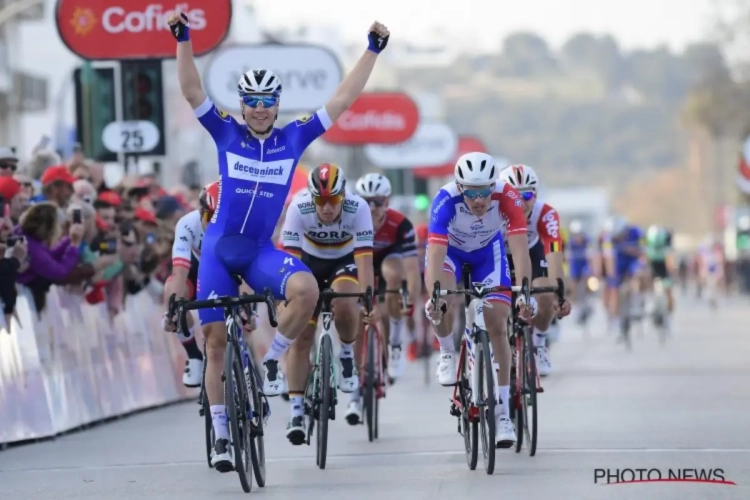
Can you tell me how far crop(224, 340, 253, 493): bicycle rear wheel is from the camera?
10719 millimetres

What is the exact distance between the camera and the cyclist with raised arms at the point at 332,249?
13.1 meters

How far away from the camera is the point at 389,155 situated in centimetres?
4222

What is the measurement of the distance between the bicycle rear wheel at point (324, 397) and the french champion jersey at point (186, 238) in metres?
1.03

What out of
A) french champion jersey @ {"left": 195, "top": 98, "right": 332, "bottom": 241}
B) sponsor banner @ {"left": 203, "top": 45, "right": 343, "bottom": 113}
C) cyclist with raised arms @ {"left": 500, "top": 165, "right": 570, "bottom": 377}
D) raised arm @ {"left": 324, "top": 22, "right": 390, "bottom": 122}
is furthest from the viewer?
sponsor banner @ {"left": 203, "top": 45, "right": 343, "bottom": 113}

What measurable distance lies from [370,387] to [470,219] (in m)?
2.27

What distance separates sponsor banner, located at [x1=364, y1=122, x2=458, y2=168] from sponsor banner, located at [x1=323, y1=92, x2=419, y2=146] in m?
5.35

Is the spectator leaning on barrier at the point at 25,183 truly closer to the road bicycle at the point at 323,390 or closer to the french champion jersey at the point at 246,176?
the road bicycle at the point at 323,390

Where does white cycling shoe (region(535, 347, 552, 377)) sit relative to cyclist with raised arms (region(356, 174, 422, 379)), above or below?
below

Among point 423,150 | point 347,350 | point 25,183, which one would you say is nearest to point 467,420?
point 347,350

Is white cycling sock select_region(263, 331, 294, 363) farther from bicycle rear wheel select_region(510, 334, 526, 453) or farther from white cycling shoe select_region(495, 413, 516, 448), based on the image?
bicycle rear wheel select_region(510, 334, 526, 453)

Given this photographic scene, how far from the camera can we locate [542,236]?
1441 centimetres

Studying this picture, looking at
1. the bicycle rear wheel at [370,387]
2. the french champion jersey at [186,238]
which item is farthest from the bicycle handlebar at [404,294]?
the french champion jersey at [186,238]

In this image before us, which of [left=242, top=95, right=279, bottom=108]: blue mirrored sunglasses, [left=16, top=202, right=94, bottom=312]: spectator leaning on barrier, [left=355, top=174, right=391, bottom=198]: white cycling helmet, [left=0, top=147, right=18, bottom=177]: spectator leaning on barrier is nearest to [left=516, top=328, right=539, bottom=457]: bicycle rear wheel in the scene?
[left=242, top=95, right=279, bottom=108]: blue mirrored sunglasses

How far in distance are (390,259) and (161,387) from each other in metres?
3.22
